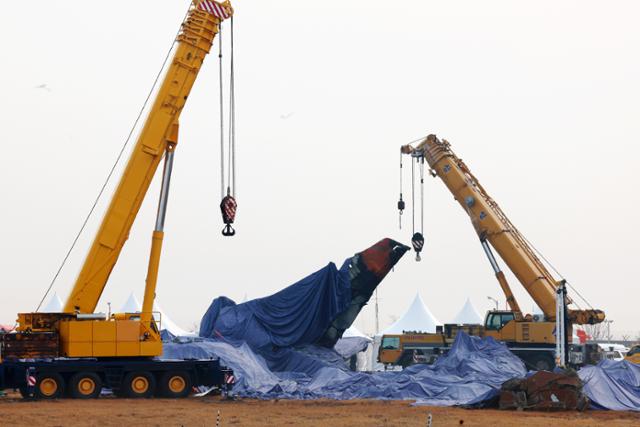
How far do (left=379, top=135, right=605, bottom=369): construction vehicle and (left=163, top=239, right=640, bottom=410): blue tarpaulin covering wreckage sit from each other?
3.29m

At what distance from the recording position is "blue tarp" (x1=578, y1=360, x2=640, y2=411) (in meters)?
32.5

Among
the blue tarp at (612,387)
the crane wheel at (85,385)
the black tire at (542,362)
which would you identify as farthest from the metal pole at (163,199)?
the black tire at (542,362)

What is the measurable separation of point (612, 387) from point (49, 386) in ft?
55.7

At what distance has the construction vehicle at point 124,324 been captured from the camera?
109 feet

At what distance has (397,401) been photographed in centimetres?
3462

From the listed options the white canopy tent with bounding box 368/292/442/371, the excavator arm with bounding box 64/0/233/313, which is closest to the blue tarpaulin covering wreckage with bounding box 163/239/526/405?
the excavator arm with bounding box 64/0/233/313

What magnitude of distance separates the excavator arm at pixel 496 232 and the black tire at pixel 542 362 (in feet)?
5.87

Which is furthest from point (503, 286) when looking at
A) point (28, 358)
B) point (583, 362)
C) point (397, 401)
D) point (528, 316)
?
point (28, 358)

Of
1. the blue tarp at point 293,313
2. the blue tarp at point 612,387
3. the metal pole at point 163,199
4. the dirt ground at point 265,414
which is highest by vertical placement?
the metal pole at point 163,199

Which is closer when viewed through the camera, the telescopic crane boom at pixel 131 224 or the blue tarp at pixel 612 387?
the blue tarp at pixel 612 387

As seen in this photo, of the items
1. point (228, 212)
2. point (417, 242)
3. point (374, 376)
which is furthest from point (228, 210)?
point (417, 242)

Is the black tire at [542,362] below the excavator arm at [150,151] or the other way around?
below

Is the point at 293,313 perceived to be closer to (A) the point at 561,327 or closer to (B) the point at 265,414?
(A) the point at 561,327

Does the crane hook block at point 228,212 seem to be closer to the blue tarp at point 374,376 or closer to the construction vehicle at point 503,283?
the blue tarp at point 374,376
